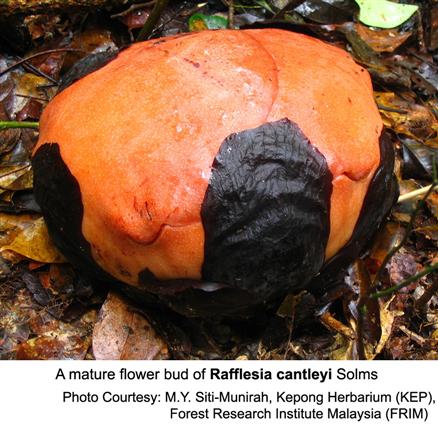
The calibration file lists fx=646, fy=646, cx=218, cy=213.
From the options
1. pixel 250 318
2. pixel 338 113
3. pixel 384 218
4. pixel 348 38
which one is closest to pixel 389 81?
pixel 348 38

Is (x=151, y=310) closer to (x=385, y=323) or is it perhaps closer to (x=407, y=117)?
(x=385, y=323)

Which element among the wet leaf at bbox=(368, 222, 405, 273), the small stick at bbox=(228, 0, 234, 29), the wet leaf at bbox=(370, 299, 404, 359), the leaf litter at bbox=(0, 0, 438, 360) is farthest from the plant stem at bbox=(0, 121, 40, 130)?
the wet leaf at bbox=(370, 299, 404, 359)

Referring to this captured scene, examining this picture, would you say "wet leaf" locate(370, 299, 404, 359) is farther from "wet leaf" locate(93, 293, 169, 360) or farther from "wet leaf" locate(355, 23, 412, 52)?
"wet leaf" locate(355, 23, 412, 52)

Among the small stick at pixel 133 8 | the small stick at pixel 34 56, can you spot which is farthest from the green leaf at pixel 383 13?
the small stick at pixel 34 56

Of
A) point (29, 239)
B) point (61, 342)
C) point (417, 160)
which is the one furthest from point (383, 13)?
point (61, 342)

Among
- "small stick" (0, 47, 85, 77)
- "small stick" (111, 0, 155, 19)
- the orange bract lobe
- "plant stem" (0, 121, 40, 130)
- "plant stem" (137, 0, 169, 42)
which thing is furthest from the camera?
"small stick" (111, 0, 155, 19)

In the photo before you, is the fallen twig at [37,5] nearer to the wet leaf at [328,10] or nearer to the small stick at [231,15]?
the small stick at [231,15]
